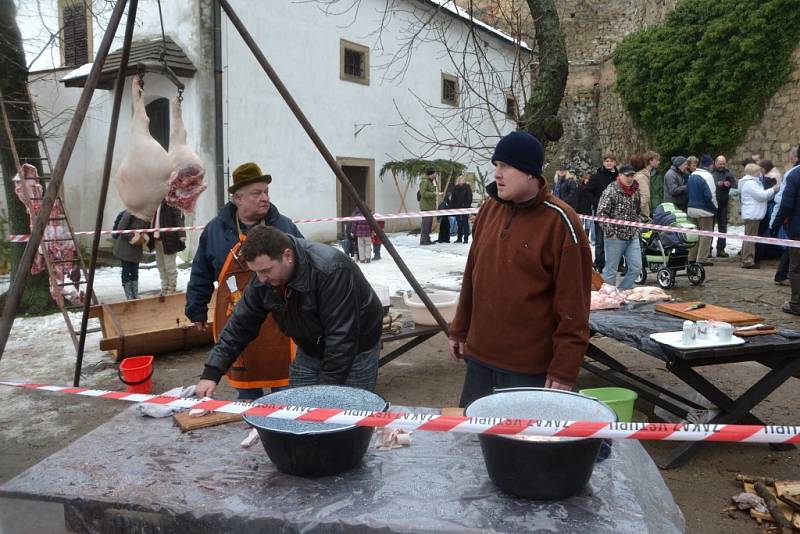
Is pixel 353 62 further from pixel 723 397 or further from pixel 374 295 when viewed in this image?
pixel 374 295

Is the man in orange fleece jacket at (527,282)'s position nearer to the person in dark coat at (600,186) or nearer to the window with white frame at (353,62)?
the person in dark coat at (600,186)

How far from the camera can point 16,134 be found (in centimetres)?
844

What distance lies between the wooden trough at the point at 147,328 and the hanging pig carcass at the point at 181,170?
187cm

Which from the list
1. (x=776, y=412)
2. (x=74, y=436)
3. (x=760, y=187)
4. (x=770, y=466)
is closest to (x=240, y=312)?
(x=74, y=436)

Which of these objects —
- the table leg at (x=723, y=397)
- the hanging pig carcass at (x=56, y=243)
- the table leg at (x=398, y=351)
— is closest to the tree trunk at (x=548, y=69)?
the table leg at (x=398, y=351)

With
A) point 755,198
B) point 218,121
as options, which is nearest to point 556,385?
point 755,198

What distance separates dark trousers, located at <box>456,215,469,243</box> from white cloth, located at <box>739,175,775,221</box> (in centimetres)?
680

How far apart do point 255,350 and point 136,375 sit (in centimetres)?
179

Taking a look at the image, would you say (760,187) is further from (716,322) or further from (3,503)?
(3,503)

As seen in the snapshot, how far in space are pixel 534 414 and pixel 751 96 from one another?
643 inches

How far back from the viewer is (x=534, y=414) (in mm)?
2373

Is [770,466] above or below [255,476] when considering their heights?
below

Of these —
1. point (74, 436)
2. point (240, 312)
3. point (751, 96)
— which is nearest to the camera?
point (240, 312)

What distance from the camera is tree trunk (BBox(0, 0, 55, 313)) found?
824 cm
